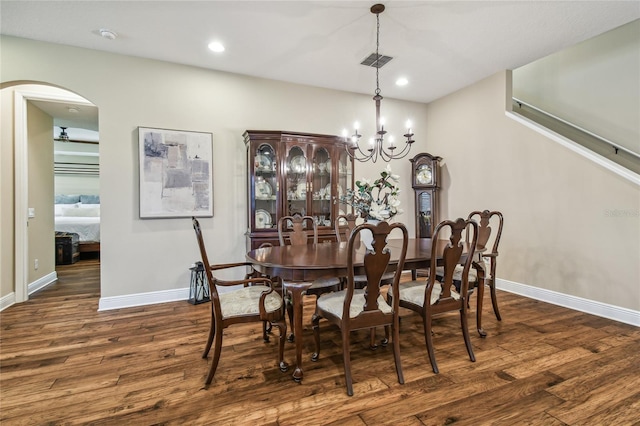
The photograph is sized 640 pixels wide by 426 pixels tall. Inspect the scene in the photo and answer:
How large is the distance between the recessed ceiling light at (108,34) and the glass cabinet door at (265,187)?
5.87 ft

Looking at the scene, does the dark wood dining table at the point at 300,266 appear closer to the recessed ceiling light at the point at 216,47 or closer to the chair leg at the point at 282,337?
the chair leg at the point at 282,337

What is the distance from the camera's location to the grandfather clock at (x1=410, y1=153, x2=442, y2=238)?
4805 mm

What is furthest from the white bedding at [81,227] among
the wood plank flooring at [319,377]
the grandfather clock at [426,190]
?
the grandfather clock at [426,190]

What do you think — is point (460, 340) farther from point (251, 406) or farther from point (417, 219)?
point (417, 219)

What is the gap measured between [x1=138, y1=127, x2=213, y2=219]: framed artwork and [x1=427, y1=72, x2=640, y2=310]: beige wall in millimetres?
3669

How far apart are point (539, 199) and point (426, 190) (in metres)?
1.56

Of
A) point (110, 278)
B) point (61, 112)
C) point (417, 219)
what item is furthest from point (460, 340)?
point (61, 112)

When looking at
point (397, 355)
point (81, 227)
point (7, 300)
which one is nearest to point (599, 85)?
point (397, 355)

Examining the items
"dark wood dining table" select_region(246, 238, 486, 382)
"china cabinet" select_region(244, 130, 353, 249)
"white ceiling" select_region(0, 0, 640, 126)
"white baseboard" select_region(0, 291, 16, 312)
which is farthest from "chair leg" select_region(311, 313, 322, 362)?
"white baseboard" select_region(0, 291, 16, 312)

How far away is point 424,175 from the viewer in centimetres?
489

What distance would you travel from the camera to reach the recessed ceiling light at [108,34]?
9.64 feet

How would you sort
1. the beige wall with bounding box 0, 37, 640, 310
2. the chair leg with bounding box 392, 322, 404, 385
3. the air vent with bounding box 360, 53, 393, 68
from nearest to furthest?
the chair leg with bounding box 392, 322, 404, 385
the beige wall with bounding box 0, 37, 640, 310
the air vent with bounding box 360, 53, 393, 68

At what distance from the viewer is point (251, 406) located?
5.59 ft

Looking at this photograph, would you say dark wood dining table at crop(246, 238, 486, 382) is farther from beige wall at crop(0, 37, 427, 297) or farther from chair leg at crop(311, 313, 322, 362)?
beige wall at crop(0, 37, 427, 297)
